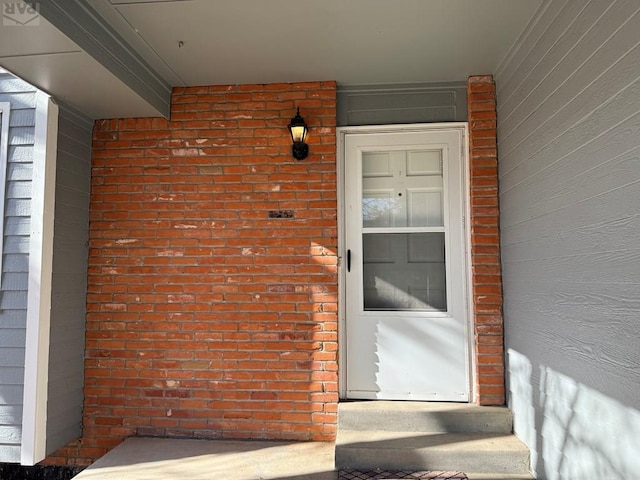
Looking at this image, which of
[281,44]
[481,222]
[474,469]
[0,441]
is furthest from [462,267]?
[0,441]

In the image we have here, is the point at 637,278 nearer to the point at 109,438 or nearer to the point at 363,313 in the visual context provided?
the point at 363,313

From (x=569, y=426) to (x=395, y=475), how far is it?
100 centimetres

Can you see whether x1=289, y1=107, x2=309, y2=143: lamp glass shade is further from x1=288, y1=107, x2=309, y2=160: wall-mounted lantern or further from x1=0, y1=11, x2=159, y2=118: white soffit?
x1=0, y1=11, x2=159, y2=118: white soffit

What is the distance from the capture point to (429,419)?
2.76 metres

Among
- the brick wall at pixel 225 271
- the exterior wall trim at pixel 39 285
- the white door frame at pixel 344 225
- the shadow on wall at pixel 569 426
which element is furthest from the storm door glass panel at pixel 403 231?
the exterior wall trim at pixel 39 285

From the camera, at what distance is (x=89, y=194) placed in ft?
10.5

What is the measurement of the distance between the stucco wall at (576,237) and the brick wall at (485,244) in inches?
6.9

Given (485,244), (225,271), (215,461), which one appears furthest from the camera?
(225,271)

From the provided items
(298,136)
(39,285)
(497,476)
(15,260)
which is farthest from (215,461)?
(298,136)

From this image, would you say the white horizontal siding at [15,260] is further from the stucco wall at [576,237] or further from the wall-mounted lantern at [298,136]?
the stucco wall at [576,237]

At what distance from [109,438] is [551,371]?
291 cm

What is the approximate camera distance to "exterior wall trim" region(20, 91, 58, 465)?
2.60 m

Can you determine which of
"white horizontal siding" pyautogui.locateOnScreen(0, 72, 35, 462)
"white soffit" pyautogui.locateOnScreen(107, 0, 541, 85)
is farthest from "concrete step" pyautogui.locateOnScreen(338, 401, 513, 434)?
"white soffit" pyautogui.locateOnScreen(107, 0, 541, 85)

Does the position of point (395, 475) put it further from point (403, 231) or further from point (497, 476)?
point (403, 231)
